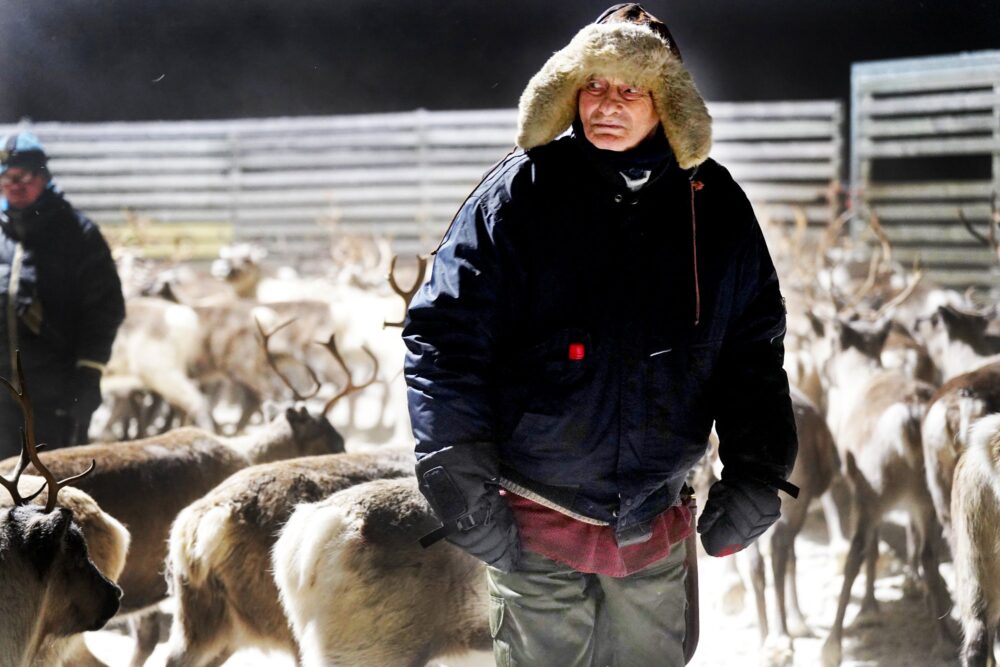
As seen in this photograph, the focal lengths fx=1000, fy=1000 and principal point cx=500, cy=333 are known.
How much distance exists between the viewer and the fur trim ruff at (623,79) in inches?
71.9

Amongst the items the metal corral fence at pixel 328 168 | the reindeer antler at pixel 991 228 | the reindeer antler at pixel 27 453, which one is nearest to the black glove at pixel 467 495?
the reindeer antler at pixel 27 453

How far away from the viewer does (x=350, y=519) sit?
2455 mm

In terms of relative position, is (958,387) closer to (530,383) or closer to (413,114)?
(530,383)

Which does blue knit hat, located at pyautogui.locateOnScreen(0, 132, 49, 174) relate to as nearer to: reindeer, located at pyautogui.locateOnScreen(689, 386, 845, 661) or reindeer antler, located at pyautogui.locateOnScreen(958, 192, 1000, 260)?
reindeer, located at pyautogui.locateOnScreen(689, 386, 845, 661)

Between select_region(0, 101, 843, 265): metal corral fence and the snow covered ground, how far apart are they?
68.4 inches

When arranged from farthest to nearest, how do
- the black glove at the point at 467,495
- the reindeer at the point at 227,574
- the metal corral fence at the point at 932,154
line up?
the metal corral fence at the point at 932,154 < the reindeer at the point at 227,574 < the black glove at the point at 467,495

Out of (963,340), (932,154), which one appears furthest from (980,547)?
(932,154)

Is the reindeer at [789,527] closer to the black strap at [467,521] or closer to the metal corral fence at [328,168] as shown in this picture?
the metal corral fence at [328,168]

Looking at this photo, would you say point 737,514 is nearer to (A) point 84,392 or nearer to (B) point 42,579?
(B) point 42,579

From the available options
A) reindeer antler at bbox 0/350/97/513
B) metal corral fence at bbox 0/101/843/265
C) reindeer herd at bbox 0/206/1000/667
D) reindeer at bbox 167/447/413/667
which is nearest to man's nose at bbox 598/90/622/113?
reindeer herd at bbox 0/206/1000/667

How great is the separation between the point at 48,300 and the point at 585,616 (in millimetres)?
2042

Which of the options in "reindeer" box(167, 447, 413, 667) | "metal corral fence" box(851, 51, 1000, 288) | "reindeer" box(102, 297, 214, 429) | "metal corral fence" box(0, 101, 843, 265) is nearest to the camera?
"reindeer" box(167, 447, 413, 667)

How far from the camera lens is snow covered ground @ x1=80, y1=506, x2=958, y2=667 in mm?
2996

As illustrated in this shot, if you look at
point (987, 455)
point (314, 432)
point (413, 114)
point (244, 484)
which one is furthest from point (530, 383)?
point (413, 114)
